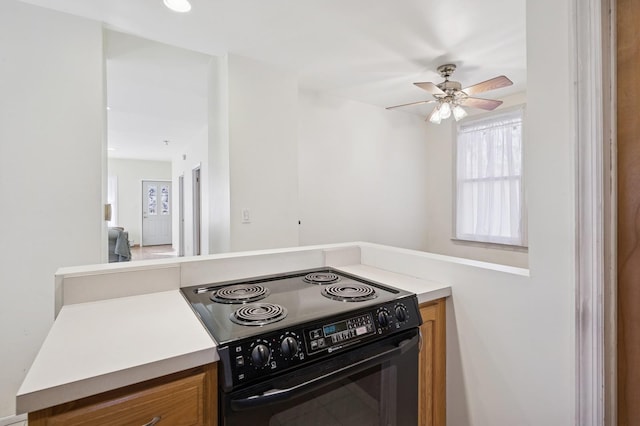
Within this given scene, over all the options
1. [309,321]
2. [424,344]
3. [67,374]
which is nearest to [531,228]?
[424,344]

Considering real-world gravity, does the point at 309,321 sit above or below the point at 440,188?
below

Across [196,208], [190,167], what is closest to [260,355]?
[196,208]

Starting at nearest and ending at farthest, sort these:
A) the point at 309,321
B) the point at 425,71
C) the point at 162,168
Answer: the point at 309,321
the point at 425,71
the point at 162,168

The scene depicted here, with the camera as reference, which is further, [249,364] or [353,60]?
[353,60]

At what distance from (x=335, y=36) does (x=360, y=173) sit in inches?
71.8

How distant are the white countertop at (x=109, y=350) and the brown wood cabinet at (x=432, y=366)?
35.4 inches

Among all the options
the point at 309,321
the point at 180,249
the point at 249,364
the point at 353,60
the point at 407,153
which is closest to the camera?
the point at 249,364

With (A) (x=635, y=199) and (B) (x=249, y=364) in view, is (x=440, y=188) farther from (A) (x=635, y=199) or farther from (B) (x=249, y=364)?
(B) (x=249, y=364)

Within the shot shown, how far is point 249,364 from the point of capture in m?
0.81

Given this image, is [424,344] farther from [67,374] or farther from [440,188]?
[440,188]

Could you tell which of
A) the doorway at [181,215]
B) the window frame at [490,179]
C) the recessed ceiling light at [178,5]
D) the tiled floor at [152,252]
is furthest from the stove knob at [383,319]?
the tiled floor at [152,252]

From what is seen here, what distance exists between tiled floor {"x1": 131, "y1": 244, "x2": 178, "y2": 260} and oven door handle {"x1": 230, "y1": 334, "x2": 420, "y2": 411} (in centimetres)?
678

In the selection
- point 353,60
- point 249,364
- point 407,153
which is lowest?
point 249,364

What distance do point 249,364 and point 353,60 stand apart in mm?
2594
